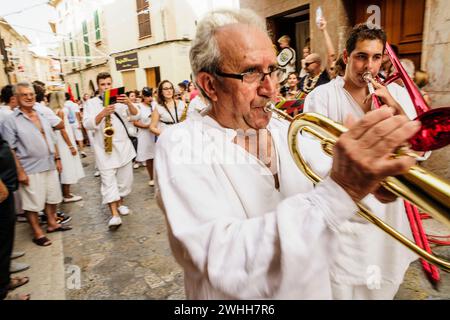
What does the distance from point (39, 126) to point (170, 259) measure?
7.87 feet

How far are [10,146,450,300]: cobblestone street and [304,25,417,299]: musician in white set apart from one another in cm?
64

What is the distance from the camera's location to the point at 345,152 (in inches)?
27.2

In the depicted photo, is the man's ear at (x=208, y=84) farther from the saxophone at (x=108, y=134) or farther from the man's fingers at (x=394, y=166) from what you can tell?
the saxophone at (x=108, y=134)

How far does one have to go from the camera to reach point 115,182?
4152 mm

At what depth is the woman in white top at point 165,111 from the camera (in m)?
5.12

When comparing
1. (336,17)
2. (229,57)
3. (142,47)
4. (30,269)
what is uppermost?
(142,47)

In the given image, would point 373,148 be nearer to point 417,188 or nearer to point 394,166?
point 394,166

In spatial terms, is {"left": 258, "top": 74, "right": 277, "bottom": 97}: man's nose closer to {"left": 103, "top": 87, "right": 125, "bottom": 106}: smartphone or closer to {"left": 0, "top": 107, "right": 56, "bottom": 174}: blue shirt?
{"left": 103, "top": 87, "right": 125, "bottom": 106}: smartphone

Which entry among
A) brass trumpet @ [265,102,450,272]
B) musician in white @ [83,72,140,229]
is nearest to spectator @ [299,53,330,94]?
musician in white @ [83,72,140,229]

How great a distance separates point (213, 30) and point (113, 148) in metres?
3.35

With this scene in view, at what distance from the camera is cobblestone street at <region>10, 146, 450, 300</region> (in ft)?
8.52

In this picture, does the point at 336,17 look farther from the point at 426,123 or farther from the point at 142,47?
the point at 142,47
